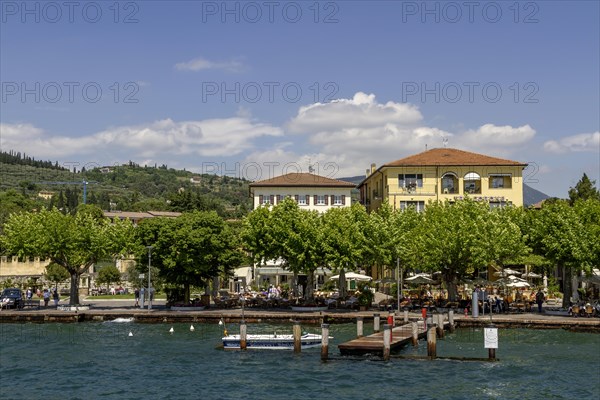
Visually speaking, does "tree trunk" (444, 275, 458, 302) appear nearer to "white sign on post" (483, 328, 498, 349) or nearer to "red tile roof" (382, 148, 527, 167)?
"white sign on post" (483, 328, 498, 349)

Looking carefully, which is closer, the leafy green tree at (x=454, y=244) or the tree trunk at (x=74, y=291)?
the leafy green tree at (x=454, y=244)

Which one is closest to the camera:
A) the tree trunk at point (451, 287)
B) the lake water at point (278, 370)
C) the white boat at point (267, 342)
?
the lake water at point (278, 370)

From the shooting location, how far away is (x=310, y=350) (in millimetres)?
44062

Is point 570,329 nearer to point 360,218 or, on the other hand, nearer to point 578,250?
point 578,250

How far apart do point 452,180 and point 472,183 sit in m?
2.35

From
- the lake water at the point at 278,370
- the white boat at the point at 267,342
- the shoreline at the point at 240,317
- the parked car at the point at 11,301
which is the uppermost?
the parked car at the point at 11,301

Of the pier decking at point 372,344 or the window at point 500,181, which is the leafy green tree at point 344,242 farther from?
the window at point 500,181

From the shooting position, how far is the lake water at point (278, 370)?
32.9 metres

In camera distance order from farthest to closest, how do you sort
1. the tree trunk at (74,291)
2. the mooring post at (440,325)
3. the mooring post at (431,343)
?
the tree trunk at (74,291)
the mooring post at (440,325)
the mooring post at (431,343)

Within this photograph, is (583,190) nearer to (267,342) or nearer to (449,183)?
(449,183)

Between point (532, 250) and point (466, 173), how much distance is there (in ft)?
82.4

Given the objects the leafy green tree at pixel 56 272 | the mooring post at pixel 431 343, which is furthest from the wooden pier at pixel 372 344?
the leafy green tree at pixel 56 272

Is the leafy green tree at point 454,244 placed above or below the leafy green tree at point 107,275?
above

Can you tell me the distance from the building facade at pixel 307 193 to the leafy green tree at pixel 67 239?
104 feet
